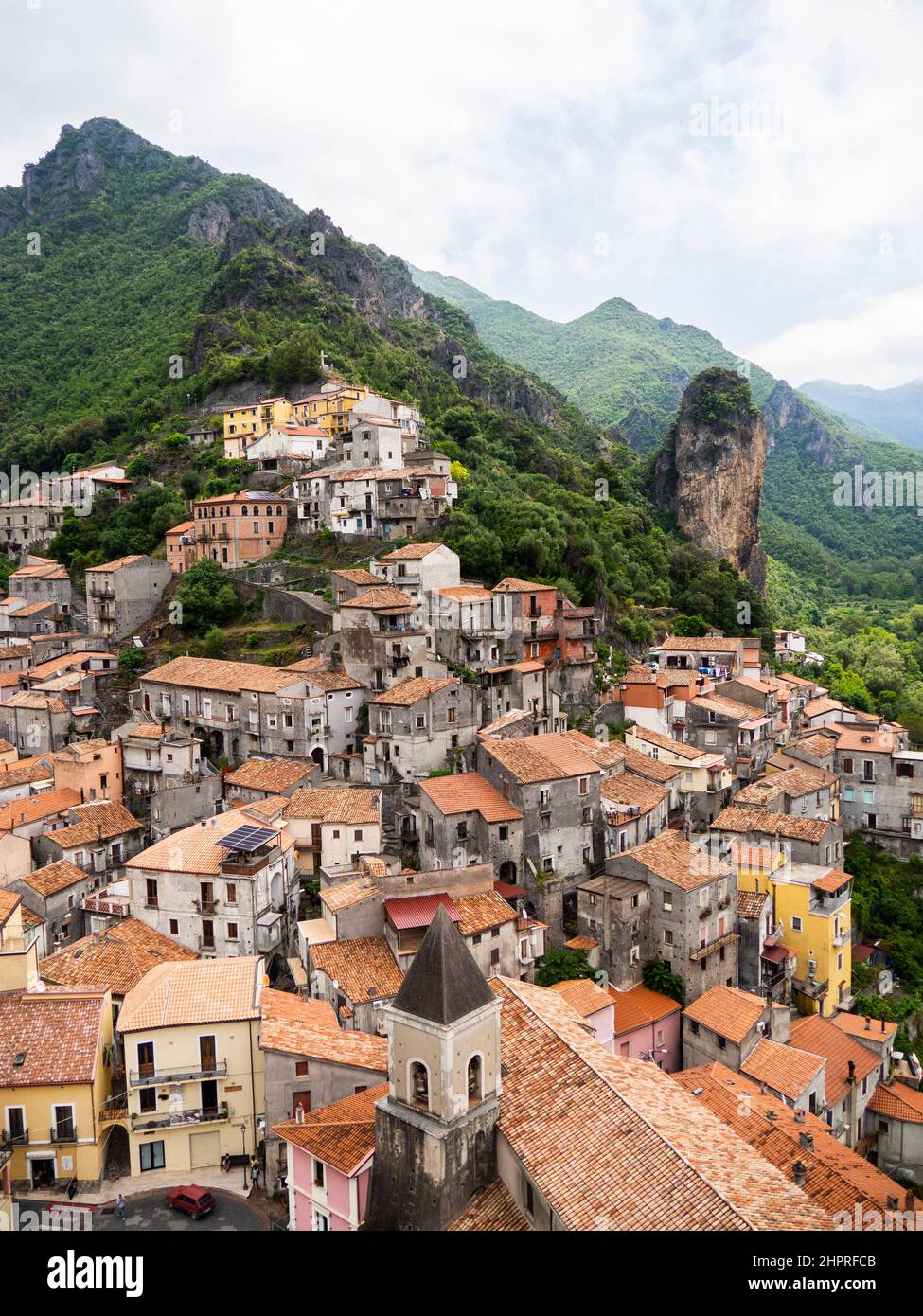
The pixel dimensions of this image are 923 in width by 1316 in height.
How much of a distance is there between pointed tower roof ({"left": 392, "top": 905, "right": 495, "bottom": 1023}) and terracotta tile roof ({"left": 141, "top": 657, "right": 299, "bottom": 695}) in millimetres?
31027

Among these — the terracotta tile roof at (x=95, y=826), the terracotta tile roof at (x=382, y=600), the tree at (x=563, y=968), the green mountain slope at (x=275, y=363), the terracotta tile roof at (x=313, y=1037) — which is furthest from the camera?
the green mountain slope at (x=275, y=363)

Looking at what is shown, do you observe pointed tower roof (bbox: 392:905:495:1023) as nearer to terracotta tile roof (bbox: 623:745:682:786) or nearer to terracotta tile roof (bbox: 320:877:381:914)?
terracotta tile roof (bbox: 320:877:381:914)

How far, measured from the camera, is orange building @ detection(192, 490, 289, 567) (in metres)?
64.6

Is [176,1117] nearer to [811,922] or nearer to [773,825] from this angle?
[811,922]

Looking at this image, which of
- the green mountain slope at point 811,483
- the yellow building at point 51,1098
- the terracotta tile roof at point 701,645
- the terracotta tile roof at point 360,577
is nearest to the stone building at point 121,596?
the terracotta tile roof at point 360,577

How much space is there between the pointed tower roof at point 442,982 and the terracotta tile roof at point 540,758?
19.8 meters

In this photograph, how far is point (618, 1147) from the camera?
48.5ft

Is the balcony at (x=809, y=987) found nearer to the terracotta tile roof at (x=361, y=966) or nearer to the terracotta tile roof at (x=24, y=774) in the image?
the terracotta tile roof at (x=361, y=966)

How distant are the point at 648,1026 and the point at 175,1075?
16.9m

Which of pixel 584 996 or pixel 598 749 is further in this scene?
pixel 598 749

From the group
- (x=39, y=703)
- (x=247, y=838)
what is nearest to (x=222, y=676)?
(x=39, y=703)

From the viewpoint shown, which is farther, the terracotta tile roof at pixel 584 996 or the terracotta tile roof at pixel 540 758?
the terracotta tile roof at pixel 540 758

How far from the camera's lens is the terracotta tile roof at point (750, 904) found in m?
35.9

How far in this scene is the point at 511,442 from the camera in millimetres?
88500
